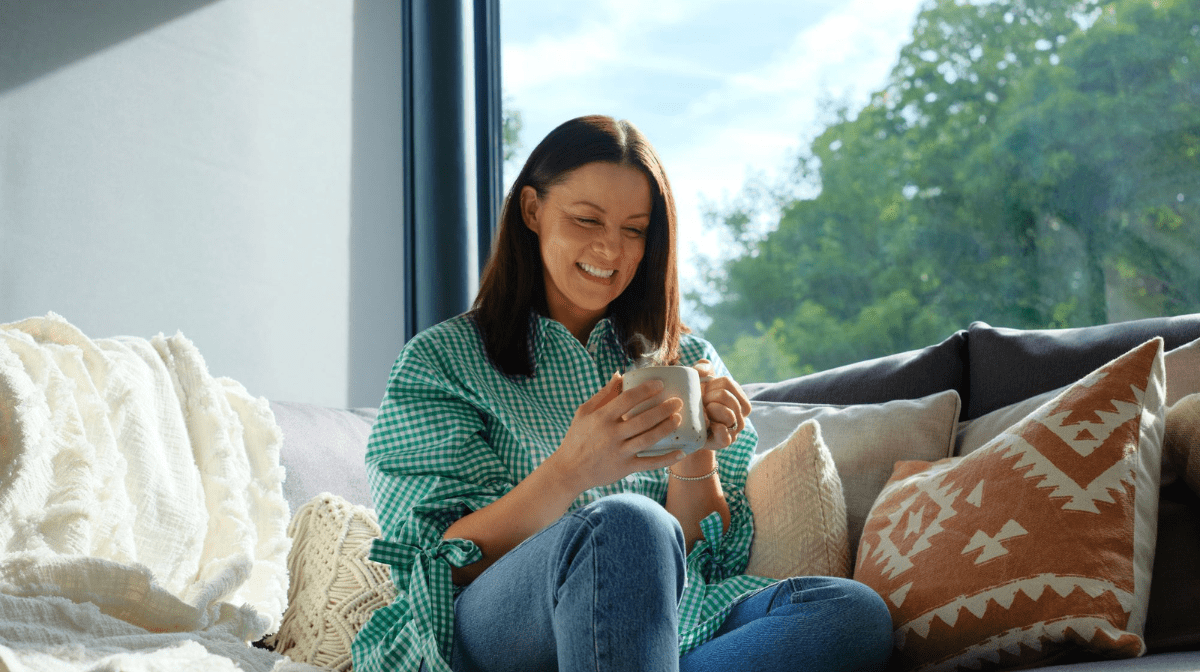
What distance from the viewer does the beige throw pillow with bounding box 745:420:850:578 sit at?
1.43 metres

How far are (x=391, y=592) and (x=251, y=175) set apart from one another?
1.49 m

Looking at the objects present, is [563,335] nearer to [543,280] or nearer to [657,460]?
[543,280]

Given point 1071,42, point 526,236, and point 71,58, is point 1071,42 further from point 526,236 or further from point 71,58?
point 71,58

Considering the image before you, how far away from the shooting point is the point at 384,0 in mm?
3006

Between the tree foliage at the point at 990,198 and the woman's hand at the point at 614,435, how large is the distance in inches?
61.9

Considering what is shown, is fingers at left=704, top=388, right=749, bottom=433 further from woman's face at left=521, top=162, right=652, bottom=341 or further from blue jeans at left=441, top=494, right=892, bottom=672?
woman's face at left=521, top=162, right=652, bottom=341

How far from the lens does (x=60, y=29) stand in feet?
7.05

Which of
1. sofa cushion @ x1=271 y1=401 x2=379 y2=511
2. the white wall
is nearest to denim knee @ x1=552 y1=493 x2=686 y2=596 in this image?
sofa cushion @ x1=271 y1=401 x2=379 y2=511

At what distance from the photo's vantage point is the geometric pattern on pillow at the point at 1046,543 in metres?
1.09

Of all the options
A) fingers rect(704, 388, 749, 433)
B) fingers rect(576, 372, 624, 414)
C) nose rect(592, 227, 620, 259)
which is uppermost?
nose rect(592, 227, 620, 259)

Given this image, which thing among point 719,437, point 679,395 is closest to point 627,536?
Answer: point 679,395

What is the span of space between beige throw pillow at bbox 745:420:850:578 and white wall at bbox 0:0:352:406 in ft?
5.13

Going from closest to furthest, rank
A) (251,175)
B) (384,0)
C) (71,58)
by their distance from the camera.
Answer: (71,58)
(251,175)
(384,0)

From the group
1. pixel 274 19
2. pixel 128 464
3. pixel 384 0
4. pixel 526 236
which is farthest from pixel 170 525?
pixel 384 0
